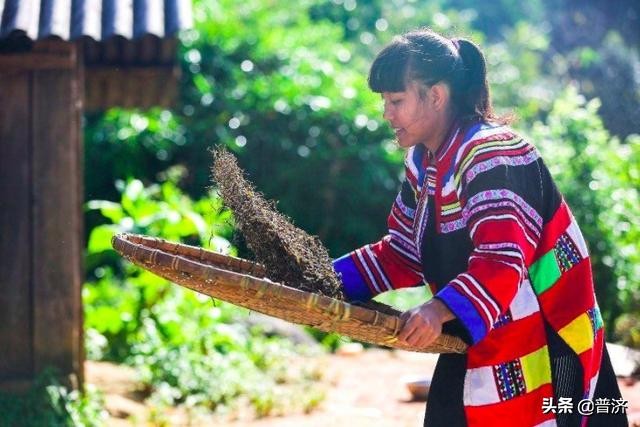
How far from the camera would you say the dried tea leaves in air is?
301 cm

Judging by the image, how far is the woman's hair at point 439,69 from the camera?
2.97 m

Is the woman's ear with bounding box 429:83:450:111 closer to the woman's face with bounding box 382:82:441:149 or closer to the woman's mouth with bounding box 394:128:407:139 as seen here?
the woman's face with bounding box 382:82:441:149

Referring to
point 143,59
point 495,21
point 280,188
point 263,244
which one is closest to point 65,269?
point 143,59

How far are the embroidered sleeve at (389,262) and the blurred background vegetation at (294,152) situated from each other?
1.38 feet

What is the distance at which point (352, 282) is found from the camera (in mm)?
3324

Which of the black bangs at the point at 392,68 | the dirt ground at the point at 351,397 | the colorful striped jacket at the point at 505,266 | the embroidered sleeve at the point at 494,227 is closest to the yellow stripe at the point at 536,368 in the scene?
the colorful striped jacket at the point at 505,266

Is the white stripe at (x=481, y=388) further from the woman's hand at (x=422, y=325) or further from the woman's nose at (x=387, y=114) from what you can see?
A: the woman's nose at (x=387, y=114)

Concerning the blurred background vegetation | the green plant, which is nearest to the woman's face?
the blurred background vegetation

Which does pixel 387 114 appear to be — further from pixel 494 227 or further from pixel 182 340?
pixel 182 340

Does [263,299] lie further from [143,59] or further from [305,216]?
[305,216]

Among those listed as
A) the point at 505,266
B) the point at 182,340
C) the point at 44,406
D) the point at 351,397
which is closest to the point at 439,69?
the point at 505,266

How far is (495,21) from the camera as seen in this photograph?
58.2 feet

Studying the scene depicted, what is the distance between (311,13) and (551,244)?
41.4 feet

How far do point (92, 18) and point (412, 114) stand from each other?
2364 millimetres
